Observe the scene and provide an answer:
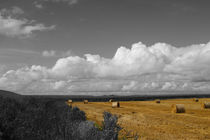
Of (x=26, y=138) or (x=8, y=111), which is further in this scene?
(x=8, y=111)

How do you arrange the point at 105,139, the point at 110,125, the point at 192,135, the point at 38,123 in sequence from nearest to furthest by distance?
the point at 105,139
the point at 110,125
the point at 38,123
the point at 192,135

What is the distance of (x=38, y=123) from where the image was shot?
6.40 m

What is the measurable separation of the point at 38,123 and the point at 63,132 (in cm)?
183

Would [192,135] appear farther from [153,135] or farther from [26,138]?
[26,138]

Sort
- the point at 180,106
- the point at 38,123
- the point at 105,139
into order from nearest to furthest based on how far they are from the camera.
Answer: the point at 105,139 → the point at 38,123 → the point at 180,106

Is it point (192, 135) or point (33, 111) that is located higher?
point (33, 111)

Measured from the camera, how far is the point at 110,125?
5.97m

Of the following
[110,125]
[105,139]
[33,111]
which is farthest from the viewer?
[33,111]

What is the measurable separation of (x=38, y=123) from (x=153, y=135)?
6.59 m

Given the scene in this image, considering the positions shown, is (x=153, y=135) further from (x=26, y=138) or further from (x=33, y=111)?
(x=26, y=138)

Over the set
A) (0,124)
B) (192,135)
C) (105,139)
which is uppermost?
(0,124)

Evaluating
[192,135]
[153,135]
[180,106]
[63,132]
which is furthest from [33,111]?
[180,106]

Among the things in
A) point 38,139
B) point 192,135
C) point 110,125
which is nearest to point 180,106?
point 192,135

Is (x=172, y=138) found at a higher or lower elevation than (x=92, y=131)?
lower
